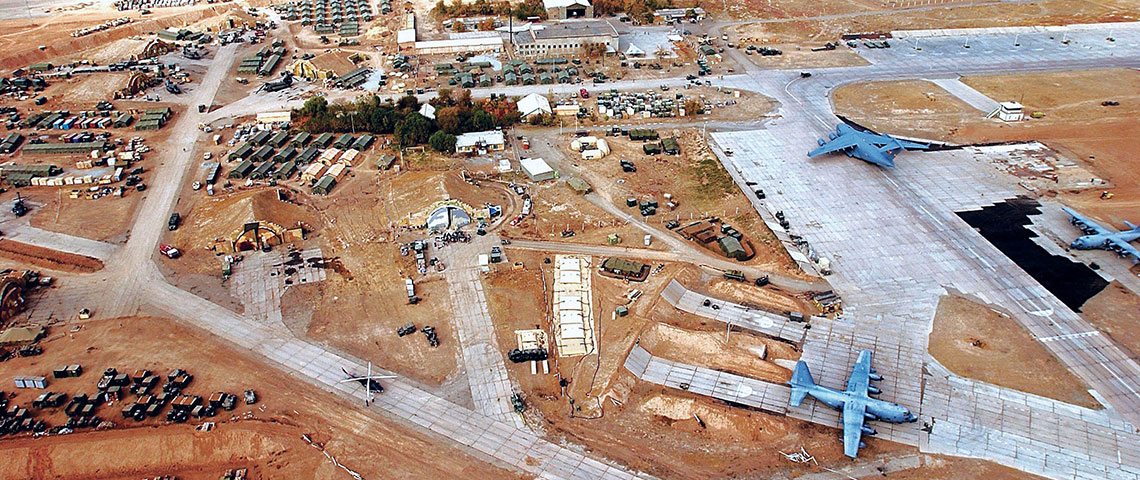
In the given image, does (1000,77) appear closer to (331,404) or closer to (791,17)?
(791,17)

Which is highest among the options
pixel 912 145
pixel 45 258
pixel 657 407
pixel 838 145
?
pixel 838 145

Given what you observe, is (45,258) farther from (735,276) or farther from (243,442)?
(735,276)

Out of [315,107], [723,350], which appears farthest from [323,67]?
[723,350]

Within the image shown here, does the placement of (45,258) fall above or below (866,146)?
below

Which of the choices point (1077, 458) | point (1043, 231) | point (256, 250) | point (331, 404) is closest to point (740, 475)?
point (1077, 458)

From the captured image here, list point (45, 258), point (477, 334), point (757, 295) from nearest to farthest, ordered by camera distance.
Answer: point (477, 334) < point (757, 295) < point (45, 258)

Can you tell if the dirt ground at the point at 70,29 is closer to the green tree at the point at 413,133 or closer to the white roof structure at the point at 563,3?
the white roof structure at the point at 563,3

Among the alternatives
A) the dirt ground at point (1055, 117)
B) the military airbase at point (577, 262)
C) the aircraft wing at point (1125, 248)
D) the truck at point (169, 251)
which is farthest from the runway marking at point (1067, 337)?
the truck at point (169, 251)
